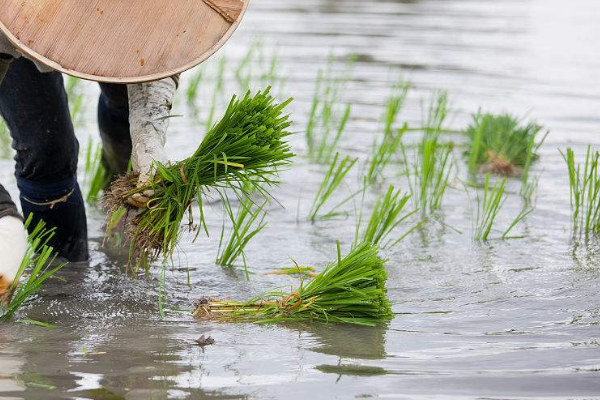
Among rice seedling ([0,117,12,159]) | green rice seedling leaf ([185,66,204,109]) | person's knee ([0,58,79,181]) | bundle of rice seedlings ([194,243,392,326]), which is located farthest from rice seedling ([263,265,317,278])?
green rice seedling leaf ([185,66,204,109])

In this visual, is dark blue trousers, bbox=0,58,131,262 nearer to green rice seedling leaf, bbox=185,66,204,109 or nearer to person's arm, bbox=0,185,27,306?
person's arm, bbox=0,185,27,306

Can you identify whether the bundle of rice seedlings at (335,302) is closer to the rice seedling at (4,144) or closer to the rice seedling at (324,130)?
the rice seedling at (324,130)

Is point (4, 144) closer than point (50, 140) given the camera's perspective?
No

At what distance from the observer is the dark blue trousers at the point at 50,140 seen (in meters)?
3.09

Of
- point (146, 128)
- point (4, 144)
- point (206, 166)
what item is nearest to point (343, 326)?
point (206, 166)

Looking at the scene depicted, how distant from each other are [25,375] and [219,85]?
4.02 meters

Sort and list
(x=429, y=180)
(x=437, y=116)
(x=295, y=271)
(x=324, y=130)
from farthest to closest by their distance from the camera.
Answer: (x=324, y=130)
(x=437, y=116)
(x=429, y=180)
(x=295, y=271)

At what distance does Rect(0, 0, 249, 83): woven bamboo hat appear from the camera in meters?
2.38

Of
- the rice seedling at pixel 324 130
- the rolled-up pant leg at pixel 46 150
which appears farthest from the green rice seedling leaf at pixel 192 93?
the rolled-up pant leg at pixel 46 150

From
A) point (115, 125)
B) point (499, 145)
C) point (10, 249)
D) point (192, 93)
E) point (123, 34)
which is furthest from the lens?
point (192, 93)

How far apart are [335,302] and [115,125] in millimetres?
1389

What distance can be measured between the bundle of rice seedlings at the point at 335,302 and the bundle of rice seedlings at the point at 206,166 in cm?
27

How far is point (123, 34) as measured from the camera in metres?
2.45

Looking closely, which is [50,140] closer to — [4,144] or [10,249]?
[10,249]
